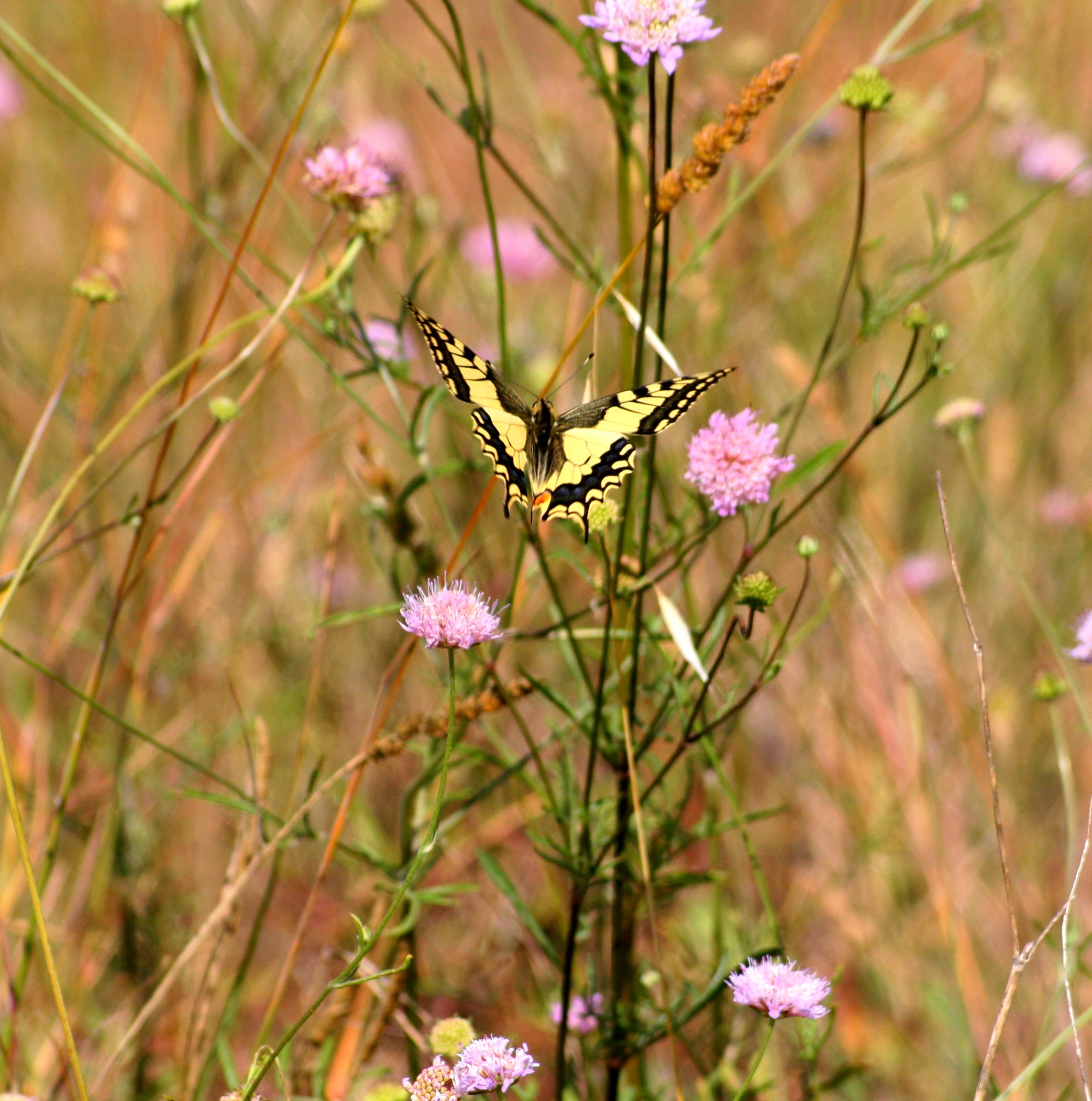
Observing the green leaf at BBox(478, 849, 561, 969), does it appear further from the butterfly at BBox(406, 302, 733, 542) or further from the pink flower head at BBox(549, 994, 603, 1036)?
the butterfly at BBox(406, 302, 733, 542)

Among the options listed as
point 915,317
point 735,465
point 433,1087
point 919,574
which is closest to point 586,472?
point 735,465

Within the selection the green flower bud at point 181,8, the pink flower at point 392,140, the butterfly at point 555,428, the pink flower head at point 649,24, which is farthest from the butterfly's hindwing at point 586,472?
the pink flower at point 392,140

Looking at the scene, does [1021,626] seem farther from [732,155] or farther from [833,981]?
[833,981]

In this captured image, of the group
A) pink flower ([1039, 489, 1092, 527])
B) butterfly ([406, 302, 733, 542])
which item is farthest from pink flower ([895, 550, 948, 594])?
butterfly ([406, 302, 733, 542])

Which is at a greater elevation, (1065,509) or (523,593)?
(1065,509)

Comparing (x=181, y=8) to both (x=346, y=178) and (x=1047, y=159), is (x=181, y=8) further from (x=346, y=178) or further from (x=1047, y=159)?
(x=1047, y=159)

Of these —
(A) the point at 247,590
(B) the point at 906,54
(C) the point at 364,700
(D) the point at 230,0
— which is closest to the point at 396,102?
(D) the point at 230,0
